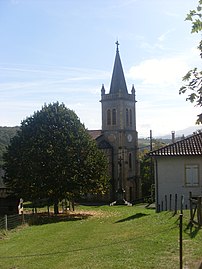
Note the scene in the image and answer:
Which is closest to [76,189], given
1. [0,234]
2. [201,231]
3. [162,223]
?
[0,234]

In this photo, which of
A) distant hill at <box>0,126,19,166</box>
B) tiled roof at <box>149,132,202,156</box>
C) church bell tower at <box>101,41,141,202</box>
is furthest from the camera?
distant hill at <box>0,126,19,166</box>

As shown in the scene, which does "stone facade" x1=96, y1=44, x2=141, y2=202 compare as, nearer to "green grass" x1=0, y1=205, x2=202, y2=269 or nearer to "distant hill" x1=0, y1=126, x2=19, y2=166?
"distant hill" x1=0, y1=126, x2=19, y2=166

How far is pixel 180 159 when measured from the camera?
2720cm

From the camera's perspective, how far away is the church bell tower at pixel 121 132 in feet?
185

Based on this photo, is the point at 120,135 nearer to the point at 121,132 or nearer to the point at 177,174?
the point at 121,132

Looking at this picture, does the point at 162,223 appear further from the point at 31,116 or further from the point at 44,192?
the point at 31,116

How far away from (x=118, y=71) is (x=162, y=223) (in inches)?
1732

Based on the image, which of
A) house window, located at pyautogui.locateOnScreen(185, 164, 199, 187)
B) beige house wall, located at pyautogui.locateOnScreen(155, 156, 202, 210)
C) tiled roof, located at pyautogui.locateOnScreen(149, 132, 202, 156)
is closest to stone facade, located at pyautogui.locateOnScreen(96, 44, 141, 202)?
tiled roof, located at pyautogui.locateOnScreen(149, 132, 202, 156)

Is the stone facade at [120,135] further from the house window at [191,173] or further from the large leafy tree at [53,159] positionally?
the house window at [191,173]

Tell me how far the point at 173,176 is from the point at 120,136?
29989 millimetres

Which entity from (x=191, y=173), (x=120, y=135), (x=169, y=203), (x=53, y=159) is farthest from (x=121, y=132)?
(x=169, y=203)

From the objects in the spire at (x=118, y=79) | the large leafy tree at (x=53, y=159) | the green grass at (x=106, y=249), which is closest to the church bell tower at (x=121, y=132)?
the spire at (x=118, y=79)

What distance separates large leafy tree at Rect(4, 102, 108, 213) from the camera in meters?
29.7

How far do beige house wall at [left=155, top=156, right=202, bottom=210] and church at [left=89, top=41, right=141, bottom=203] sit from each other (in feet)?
92.1
